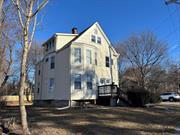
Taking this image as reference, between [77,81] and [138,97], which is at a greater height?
[77,81]

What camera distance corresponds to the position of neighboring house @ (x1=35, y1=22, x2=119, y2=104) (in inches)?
931

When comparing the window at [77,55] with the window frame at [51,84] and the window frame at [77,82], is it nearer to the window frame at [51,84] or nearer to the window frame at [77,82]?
the window frame at [77,82]

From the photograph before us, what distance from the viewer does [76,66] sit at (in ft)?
78.1

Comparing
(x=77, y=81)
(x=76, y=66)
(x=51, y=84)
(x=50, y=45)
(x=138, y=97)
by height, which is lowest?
(x=138, y=97)

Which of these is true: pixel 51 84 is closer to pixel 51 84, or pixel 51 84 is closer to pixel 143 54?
pixel 51 84

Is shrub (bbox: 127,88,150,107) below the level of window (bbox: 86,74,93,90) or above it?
below

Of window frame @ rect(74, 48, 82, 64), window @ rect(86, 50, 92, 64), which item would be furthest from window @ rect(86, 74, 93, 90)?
window frame @ rect(74, 48, 82, 64)

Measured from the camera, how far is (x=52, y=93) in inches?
1021

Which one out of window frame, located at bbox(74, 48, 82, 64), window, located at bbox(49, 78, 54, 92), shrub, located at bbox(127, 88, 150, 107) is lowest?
shrub, located at bbox(127, 88, 150, 107)

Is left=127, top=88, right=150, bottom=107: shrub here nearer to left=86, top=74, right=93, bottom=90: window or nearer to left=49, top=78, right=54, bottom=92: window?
left=86, top=74, right=93, bottom=90: window

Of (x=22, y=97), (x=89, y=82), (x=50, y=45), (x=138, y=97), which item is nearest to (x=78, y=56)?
(x=89, y=82)

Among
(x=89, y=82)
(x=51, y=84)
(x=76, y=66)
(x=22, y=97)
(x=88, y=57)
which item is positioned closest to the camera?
(x=22, y=97)

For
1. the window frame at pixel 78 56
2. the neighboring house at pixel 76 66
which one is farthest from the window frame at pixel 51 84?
the window frame at pixel 78 56

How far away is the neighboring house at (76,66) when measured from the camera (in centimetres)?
2366
